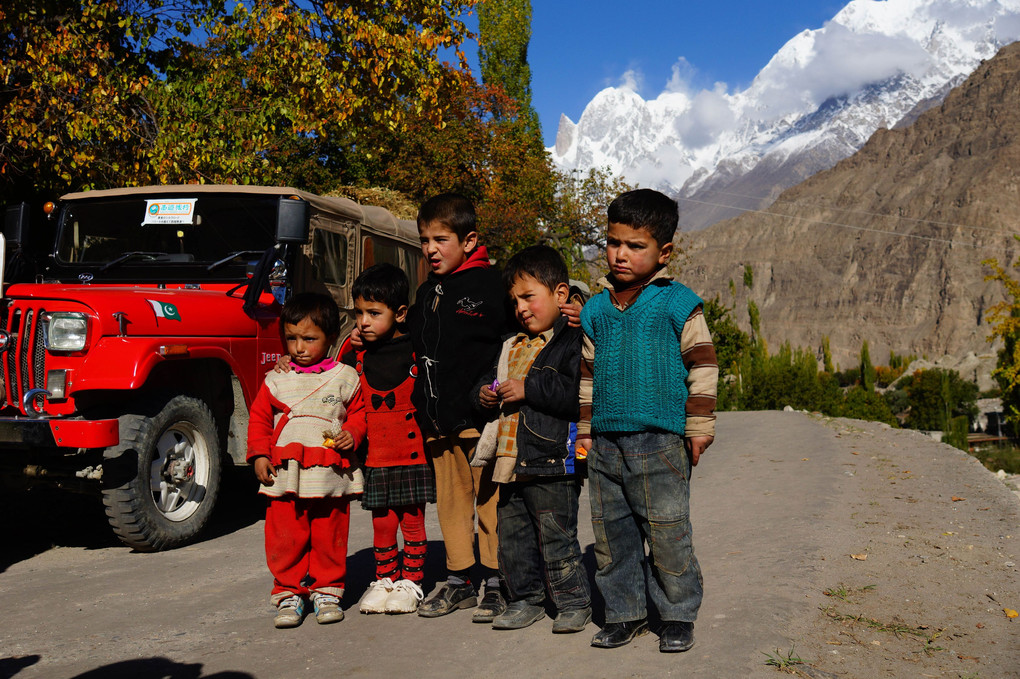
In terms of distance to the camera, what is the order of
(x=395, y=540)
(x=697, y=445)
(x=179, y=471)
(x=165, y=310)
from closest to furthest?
1. (x=697, y=445)
2. (x=395, y=540)
3. (x=165, y=310)
4. (x=179, y=471)

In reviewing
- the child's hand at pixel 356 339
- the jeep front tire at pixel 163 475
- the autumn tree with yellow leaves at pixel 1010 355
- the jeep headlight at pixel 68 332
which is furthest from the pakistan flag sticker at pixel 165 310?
the autumn tree with yellow leaves at pixel 1010 355

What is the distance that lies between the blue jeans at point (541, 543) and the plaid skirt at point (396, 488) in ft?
1.37

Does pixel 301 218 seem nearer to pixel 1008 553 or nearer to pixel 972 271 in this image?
pixel 1008 553

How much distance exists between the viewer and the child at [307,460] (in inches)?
159

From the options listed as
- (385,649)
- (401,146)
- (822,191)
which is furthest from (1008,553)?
(822,191)

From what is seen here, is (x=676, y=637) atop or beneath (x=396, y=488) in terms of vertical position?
beneath

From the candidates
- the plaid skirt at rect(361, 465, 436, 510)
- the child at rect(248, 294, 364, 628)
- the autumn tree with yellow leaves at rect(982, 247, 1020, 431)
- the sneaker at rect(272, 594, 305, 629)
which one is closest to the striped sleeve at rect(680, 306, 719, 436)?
the plaid skirt at rect(361, 465, 436, 510)

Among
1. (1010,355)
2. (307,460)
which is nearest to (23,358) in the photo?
(307,460)

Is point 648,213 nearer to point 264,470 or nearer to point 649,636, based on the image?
point 649,636

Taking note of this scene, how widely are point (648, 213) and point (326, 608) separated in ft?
7.32

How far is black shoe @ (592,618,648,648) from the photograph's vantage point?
3596 millimetres

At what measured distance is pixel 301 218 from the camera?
243 inches

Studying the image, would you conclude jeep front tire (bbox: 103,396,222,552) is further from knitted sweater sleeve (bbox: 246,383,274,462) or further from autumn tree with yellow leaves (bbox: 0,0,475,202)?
autumn tree with yellow leaves (bbox: 0,0,475,202)

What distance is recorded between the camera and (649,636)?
3738 millimetres
